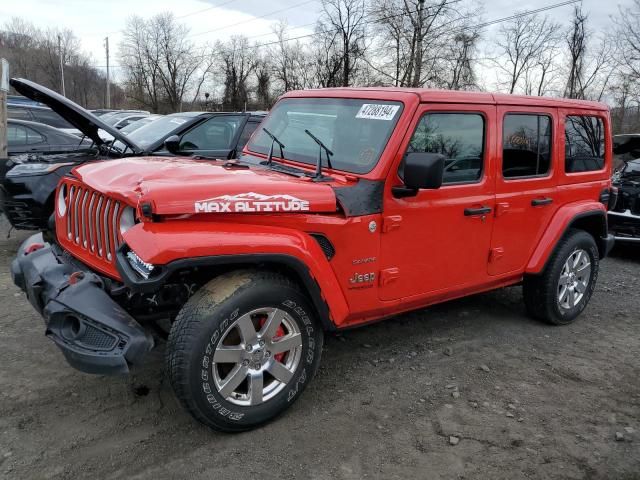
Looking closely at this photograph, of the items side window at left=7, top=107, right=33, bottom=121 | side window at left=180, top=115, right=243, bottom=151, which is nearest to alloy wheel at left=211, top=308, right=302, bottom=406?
side window at left=180, top=115, right=243, bottom=151

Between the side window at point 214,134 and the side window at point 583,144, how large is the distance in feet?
14.6

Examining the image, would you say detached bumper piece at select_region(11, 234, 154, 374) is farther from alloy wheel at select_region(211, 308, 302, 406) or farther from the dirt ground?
the dirt ground

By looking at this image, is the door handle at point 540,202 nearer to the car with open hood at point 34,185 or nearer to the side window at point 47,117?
the car with open hood at point 34,185

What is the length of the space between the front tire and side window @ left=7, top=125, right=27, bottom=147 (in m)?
7.14

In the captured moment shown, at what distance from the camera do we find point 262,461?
284 centimetres

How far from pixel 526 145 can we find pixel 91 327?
3.34 meters

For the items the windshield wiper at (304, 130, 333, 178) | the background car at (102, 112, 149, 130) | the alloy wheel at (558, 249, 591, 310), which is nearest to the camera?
the windshield wiper at (304, 130, 333, 178)

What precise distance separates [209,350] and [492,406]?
74.1 inches

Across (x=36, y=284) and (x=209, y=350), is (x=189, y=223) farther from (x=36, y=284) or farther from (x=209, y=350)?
(x=36, y=284)

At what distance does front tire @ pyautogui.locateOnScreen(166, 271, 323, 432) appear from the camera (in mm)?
2744

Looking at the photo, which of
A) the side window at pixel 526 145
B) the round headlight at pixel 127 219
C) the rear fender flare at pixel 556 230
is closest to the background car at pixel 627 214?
the rear fender flare at pixel 556 230

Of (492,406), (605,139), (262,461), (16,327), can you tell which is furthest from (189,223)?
(605,139)

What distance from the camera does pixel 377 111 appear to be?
3543 millimetres

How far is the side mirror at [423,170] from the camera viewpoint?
3080mm
